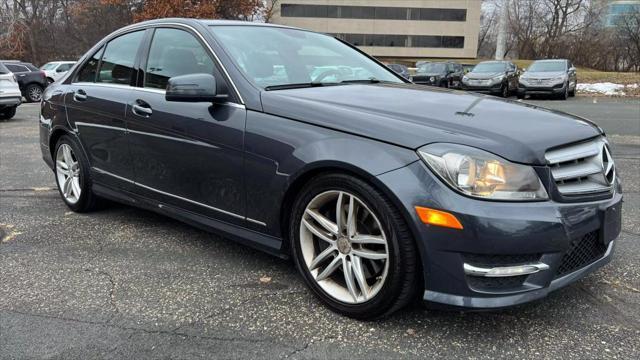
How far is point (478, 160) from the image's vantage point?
243 centimetres

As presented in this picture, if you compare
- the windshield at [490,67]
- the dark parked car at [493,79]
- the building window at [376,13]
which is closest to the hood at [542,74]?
the dark parked car at [493,79]

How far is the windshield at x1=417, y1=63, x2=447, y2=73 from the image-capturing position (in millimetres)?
24234

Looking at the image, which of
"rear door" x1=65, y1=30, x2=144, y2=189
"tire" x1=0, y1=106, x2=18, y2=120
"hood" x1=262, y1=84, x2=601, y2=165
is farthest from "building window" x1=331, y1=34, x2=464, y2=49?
"hood" x1=262, y1=84, x2=601, y2=165

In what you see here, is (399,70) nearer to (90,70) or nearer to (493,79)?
(90,70)

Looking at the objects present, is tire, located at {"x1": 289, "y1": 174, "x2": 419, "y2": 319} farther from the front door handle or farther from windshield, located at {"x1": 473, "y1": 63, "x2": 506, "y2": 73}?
windshield, located at {"x1": 473, "y1": 63, "x2": 506, "y2": 73}

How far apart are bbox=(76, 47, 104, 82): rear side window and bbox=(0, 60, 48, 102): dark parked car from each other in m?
17.7

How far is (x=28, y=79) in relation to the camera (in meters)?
20.1

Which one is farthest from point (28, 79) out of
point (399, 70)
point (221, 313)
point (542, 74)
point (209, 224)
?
point (221, 313)

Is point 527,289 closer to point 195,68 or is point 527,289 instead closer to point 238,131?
point 238,131

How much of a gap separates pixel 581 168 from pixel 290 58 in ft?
6.50

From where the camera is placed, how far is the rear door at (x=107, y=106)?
405 centimetres

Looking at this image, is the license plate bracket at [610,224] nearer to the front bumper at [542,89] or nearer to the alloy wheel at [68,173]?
the alloy wheel at [68,173]

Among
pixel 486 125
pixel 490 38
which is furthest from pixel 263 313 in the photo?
pixel 490 38

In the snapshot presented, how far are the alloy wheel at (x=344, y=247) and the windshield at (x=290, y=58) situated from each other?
941mm
